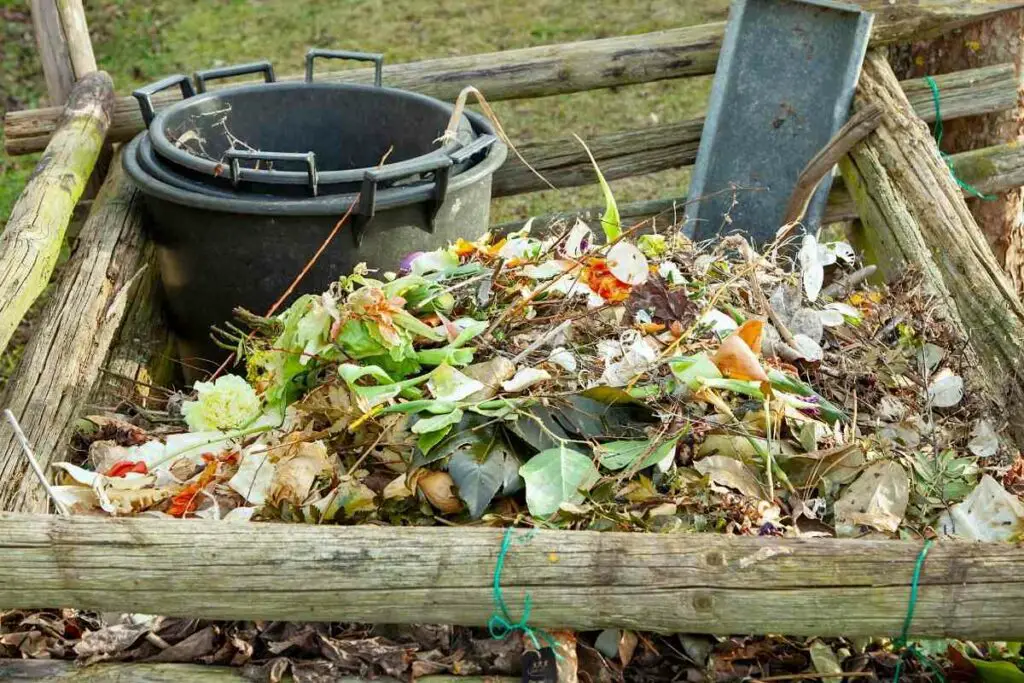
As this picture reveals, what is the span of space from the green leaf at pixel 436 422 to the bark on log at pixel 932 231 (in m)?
1.20

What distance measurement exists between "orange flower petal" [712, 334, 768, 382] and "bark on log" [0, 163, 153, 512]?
5.02ft

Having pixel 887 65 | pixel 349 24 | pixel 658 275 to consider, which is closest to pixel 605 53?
pixel 887 65

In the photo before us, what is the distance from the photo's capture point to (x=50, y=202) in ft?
11.4

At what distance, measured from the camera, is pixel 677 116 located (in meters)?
6.71

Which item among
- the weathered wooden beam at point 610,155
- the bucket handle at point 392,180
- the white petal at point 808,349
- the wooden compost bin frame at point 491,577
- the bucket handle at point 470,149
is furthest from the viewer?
the weathered wooden beam at point 610,155

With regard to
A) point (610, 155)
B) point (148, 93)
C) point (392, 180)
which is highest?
point (148, 93)

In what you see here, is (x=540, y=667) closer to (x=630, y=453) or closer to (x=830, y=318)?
(x=630, y=453)

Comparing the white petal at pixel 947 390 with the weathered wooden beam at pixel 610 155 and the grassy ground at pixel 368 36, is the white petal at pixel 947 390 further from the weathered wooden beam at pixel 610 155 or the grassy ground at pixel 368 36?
the grassy ground at pixel 368 36

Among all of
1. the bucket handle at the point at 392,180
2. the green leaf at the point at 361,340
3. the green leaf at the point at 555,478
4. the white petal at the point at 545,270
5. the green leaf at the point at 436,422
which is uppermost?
the bucket handle at the point at 392,180

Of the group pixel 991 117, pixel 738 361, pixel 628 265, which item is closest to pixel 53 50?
pixel 628 265

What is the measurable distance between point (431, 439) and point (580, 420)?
33 cm

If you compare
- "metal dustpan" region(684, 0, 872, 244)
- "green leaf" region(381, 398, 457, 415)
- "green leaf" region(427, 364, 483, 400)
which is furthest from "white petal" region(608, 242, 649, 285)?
"metal dustpan" region(684, 0, 872, 244)

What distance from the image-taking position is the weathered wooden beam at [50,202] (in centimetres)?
301

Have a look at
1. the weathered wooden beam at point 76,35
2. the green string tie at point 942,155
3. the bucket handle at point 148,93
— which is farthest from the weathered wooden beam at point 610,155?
the weathered wooden beam at point 76,35
